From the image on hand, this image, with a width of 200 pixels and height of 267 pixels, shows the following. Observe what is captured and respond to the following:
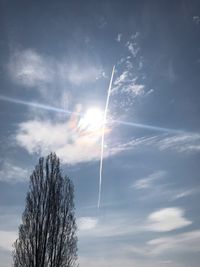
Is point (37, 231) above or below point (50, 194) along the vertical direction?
below

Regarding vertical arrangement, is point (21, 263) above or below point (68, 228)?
below

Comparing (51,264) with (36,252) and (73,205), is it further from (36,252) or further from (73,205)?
(73,205)

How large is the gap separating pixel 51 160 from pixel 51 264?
7389 mm

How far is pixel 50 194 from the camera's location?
23.8 m

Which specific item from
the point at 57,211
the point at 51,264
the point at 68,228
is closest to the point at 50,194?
the point at 57,211

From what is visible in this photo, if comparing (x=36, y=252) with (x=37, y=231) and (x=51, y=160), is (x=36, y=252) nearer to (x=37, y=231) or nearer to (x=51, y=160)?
(x=37, y=231)

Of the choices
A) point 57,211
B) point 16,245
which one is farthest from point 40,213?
point 16,245

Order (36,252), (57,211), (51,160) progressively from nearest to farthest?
(36,252), (57,211), (51,160)

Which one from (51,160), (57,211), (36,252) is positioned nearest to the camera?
(36,252)

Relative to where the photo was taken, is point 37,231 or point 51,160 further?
point 51,160

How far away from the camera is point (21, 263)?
22.3 metres

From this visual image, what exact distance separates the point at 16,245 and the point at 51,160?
6477mm

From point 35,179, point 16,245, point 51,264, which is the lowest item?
point 51,264

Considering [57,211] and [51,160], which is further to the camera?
[51,160]
